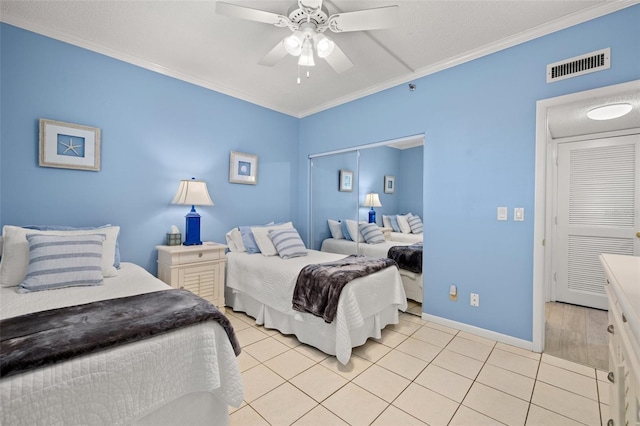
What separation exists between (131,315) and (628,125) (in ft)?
15.5

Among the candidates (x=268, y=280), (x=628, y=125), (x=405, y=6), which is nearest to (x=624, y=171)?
(x=628, y=125)

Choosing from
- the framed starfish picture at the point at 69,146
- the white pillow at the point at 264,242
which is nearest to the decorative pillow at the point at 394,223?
the white pillow at the point at 264,242

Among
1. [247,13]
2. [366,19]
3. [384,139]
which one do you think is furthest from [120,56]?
[384,139]

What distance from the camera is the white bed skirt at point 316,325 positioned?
2238mm

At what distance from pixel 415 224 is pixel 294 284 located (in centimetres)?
→ 162

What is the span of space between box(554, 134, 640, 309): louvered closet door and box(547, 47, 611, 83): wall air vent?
166cm

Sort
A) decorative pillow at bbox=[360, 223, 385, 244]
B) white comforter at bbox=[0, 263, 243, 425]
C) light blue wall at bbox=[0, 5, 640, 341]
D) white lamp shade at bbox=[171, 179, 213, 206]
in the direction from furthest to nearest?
decorative pillow at bbox=[360, 223, 385, 244], white lamp shade at bbox=[171, 179, 213, 206], light blue wall at bbox=[0, 5, 640, 341], white comforter at bbox=[0, 263, 243, 425]

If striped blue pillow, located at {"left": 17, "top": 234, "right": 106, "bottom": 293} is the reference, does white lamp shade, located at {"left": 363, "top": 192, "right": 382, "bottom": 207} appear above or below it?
above

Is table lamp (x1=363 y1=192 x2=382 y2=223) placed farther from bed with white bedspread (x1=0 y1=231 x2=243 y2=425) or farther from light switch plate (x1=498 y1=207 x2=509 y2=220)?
bed with white bedspread (x1=0 y1=231 x2=243 y2=425)

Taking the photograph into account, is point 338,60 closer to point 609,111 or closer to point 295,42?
point 295,42

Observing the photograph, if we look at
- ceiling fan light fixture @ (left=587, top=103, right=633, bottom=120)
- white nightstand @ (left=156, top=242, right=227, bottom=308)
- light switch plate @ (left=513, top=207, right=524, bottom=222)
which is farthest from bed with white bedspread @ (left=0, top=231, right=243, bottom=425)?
ceiling fan light fixture @ (left=587, top=103, right=633, bottom=120)

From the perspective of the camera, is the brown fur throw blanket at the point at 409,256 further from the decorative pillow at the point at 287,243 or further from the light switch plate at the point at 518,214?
the decorative pillow at the point at 287,243

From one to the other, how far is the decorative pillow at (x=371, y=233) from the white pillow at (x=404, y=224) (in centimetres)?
28

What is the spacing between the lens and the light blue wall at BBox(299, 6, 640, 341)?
216 cm
